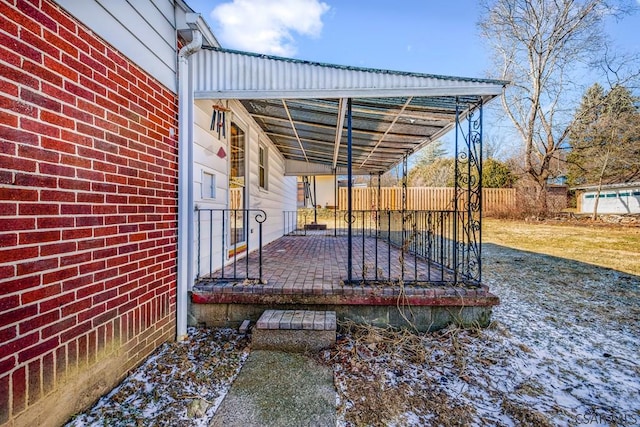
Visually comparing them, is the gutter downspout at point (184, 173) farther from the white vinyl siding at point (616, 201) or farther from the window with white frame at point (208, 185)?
the white vinyl siding at point (616, 201)

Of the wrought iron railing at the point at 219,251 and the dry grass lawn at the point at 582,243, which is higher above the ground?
the wrought iron railing at the point at 219,251

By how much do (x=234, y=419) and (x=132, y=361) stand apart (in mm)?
997

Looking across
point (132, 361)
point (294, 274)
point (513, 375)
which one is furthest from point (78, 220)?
point (513, 375)

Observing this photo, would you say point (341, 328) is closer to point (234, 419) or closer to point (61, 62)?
point (234, 419)

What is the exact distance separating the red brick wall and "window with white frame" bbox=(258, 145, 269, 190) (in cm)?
356

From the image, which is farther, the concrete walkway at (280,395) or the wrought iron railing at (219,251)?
the wrought iron railing at (219,251)

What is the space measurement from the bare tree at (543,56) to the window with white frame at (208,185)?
16138 mm

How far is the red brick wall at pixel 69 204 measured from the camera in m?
1.39

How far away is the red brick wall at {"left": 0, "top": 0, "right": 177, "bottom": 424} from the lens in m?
1.39

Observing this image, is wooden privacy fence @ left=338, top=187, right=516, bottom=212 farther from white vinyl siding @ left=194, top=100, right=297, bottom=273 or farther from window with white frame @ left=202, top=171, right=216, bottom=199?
window with white frame @ left=202, top=171, right=216, bottom=199

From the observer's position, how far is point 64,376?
168cm

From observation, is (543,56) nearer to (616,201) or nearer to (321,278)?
(616,201)

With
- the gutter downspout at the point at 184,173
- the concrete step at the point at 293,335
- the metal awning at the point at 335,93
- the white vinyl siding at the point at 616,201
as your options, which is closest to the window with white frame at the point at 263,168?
the metal awning at the point at 335,93

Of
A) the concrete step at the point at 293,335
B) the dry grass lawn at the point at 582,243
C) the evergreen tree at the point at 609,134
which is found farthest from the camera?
the evergreen tree at the point at 609,134
